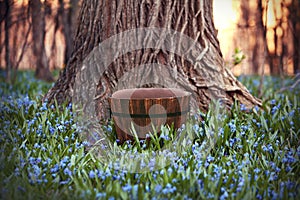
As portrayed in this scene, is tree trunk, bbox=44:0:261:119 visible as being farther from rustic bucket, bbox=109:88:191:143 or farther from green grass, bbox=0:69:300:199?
rustic bucket, bbox=109:88:191:143

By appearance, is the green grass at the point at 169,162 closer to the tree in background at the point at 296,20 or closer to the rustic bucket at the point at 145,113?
the rustic bucket at the point at 145,113

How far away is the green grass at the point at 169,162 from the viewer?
1.93m

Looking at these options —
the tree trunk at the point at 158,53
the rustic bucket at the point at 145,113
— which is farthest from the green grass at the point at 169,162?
the tree trunk at the point at 158,53

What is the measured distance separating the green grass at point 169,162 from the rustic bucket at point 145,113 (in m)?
0.10

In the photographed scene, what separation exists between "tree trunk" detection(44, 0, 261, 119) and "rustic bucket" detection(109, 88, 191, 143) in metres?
0.63

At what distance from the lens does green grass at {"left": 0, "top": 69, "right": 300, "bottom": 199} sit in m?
1.93

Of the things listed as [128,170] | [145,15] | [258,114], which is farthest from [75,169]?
[258,114]

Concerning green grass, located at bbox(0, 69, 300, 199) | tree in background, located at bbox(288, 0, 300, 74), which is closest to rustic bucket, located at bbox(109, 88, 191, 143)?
green grass, located at bbox(0, 69, 300, 199)

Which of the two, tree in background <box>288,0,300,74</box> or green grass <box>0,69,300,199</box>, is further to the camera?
tree in background <box>288,0,300,74</box>

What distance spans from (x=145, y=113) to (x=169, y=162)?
1.60 ft

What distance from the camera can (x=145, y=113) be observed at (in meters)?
2.58

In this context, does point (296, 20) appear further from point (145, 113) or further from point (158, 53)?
point (145, 113)

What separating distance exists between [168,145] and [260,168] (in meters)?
0.70

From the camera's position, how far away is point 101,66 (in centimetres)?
337
